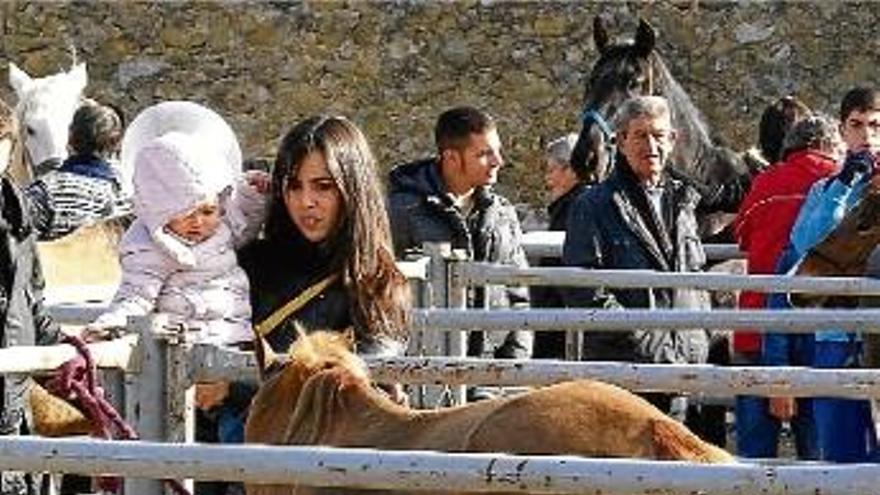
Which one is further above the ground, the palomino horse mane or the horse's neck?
the palomino horse mane

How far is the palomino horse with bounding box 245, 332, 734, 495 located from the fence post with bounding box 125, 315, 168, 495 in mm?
193

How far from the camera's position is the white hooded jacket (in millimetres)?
5164

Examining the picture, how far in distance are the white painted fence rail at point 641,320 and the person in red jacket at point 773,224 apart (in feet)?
7.40

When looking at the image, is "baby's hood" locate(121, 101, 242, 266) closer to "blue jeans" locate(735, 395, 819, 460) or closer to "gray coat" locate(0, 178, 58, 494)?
"gray coat" locate(0, 178, 58, 494)

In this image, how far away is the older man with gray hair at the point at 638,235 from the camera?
23.2ft

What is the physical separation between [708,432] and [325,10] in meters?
11.9

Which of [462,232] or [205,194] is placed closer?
[205,194]

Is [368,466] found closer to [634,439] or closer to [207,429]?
[634,439]

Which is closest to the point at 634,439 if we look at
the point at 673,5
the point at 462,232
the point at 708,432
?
the point at 462,232

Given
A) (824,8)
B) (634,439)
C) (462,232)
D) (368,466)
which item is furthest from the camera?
(824,8)

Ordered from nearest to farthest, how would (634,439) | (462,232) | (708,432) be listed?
(634,439) → (462,232) → (708,432)

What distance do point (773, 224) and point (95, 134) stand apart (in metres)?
2.50

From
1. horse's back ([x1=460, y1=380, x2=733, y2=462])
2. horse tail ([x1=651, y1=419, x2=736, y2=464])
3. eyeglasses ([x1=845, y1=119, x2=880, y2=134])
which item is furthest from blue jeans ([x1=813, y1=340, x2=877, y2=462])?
horse tail ([x1=651, y1=419, x2=736, y2=464])

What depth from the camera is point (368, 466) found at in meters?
3.26
